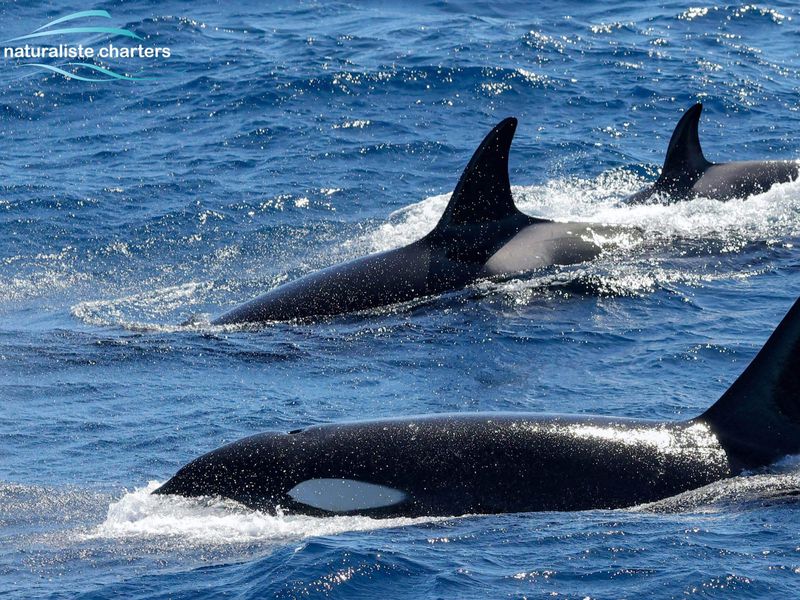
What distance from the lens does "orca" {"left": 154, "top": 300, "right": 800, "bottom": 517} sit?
27.4 ft

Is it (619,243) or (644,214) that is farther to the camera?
(644,214)

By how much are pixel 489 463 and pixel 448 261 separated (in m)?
A: 6.91

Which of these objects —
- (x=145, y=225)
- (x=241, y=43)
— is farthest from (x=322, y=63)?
(x=145, y=225)

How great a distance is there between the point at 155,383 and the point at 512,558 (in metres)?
6.06

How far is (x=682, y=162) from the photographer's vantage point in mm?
18000

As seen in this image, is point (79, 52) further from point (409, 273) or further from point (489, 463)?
point (489, 463)

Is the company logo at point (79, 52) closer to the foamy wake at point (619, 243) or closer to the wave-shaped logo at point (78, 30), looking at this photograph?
the wave-shaped logo at point (78, 30)

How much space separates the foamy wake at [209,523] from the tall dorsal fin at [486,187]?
6644mm

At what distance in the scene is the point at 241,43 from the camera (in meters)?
29.1

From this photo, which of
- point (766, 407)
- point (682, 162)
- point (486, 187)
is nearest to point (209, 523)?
point (766, 407)

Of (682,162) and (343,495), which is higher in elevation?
(682,162)

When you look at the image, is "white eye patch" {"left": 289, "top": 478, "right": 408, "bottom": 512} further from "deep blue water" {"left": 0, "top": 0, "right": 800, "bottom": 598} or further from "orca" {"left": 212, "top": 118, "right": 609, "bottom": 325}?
"orca" {"left": 212, "top": 118, "right": 609, "bottom": 325}

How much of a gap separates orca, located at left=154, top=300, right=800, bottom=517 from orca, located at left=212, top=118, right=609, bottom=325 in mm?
6195

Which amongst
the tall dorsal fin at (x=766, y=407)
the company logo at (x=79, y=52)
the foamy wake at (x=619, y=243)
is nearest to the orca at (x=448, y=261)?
the foamy wake at (x=619, y=243)
